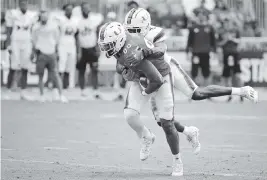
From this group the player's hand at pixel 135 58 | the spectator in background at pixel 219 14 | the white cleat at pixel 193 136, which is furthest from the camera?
the spectator in background at pixel 219 14

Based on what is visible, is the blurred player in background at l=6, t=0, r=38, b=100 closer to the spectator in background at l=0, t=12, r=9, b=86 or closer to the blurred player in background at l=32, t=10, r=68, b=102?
the blurred player in background at l=32, t=10, r=68, b=102

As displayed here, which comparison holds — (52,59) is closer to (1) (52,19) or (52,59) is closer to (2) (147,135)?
(1) (52,19)

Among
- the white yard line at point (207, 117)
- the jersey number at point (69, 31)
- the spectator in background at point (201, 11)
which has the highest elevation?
the spectator in background at point (201, 11)

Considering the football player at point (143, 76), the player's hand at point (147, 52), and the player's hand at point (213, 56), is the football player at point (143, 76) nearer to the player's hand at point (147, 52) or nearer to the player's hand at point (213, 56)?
the player's hand at point (147, 52)

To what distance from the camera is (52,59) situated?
18562 millimetres

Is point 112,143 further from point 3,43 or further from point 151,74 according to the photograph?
point 3,43

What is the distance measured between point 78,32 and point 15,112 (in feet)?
12.8

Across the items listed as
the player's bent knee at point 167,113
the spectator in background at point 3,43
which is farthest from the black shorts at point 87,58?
the player's bent knee at point 167,113

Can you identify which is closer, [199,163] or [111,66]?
[199,163]

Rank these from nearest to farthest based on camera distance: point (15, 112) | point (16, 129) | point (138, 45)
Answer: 1. point (138, 45)
2. point (16, 129)
3. point (15, 112)

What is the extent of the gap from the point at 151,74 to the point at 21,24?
11.3m

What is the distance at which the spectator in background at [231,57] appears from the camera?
782 inches

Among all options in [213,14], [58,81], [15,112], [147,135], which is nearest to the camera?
[147,135]

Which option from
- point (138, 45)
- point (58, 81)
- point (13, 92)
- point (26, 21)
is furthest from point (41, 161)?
point (13, 92)
